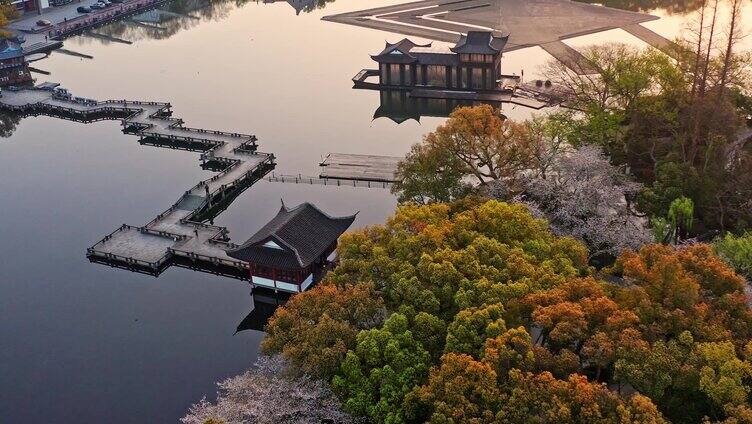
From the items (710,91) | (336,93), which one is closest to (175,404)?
(710,91)

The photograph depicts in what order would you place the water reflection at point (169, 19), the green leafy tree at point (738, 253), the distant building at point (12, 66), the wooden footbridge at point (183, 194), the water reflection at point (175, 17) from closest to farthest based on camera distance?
the green leafy tree at point (738, 253)
the wooden footbridge at point (183, 194)
the distant building at point (12, 66)
the water reflection at point (169, 19)
the water reflection at point (175, 17)

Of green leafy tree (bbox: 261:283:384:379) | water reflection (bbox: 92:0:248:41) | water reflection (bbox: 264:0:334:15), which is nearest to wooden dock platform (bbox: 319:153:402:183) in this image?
green leafy tree (bbox: 261:283:384:379)

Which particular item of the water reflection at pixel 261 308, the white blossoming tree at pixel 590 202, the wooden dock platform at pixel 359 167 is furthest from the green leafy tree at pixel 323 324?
the wooden dock platform at pixel 359 167

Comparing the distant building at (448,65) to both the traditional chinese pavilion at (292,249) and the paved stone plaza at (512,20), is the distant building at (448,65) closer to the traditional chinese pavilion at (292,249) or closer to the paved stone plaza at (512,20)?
the paved stone plaza at (512,20)

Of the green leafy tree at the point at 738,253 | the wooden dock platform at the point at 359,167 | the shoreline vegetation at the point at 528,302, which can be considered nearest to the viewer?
the shoreline vegetation at the point at 528,302

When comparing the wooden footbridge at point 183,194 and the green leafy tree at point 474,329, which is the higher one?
the green leafy tree at point 474,329
